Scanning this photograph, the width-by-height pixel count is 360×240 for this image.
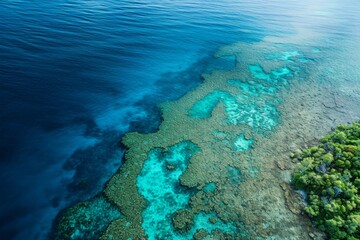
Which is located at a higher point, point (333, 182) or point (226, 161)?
point (333, 182)

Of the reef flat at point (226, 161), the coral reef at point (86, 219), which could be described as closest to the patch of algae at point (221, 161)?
the reef flat at point (226, 161)

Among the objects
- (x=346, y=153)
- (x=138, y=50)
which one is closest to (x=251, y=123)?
(x=346, y=153)

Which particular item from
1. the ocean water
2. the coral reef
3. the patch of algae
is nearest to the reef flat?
the patch of algae

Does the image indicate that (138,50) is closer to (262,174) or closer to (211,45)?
(211,45)

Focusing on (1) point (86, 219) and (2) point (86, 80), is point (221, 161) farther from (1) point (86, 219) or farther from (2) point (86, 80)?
(2) point (86, 80)

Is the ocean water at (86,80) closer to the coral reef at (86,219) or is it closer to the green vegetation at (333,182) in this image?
the coral reef at (86,219)

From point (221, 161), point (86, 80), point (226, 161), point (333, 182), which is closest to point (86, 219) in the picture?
point (221, 161)
